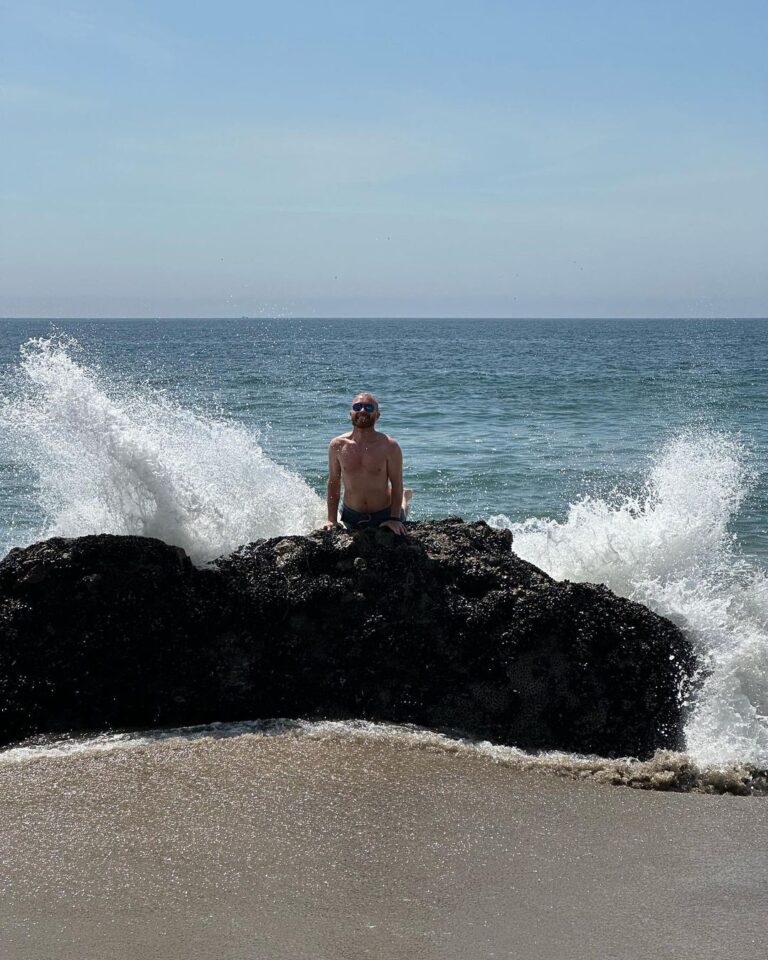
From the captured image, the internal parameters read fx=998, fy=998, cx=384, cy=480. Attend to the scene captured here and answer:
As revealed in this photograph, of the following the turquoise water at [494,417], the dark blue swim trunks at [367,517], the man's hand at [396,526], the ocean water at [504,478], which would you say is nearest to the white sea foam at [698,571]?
the ocean water at [504,478]

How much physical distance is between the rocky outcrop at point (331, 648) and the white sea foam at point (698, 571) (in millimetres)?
226

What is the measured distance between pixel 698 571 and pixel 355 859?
4.75 m

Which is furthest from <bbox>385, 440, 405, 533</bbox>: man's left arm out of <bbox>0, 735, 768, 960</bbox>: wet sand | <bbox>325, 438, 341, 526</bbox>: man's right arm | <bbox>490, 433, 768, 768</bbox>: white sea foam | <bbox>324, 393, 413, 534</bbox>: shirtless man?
<bbox>0, 735, 768, 960</bbox>: wet sand

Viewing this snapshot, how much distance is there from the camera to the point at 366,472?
250 inches

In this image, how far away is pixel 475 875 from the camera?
3.58m

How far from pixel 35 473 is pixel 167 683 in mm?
8613

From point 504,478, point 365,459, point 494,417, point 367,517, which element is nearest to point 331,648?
point 367,517

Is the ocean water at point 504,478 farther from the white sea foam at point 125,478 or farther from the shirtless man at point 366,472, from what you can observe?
the shirtless man at point 366,472

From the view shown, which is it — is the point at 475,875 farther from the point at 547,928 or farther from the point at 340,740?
the point at 340,740

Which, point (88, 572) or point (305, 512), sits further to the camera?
point (305, 512)

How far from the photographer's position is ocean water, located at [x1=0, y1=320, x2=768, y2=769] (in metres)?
6.26

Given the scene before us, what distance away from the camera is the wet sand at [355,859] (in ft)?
10.5

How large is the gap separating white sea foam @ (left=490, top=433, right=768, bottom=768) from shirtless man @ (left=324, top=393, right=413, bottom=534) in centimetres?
174

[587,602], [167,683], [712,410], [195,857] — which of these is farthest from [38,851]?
[712,410]
